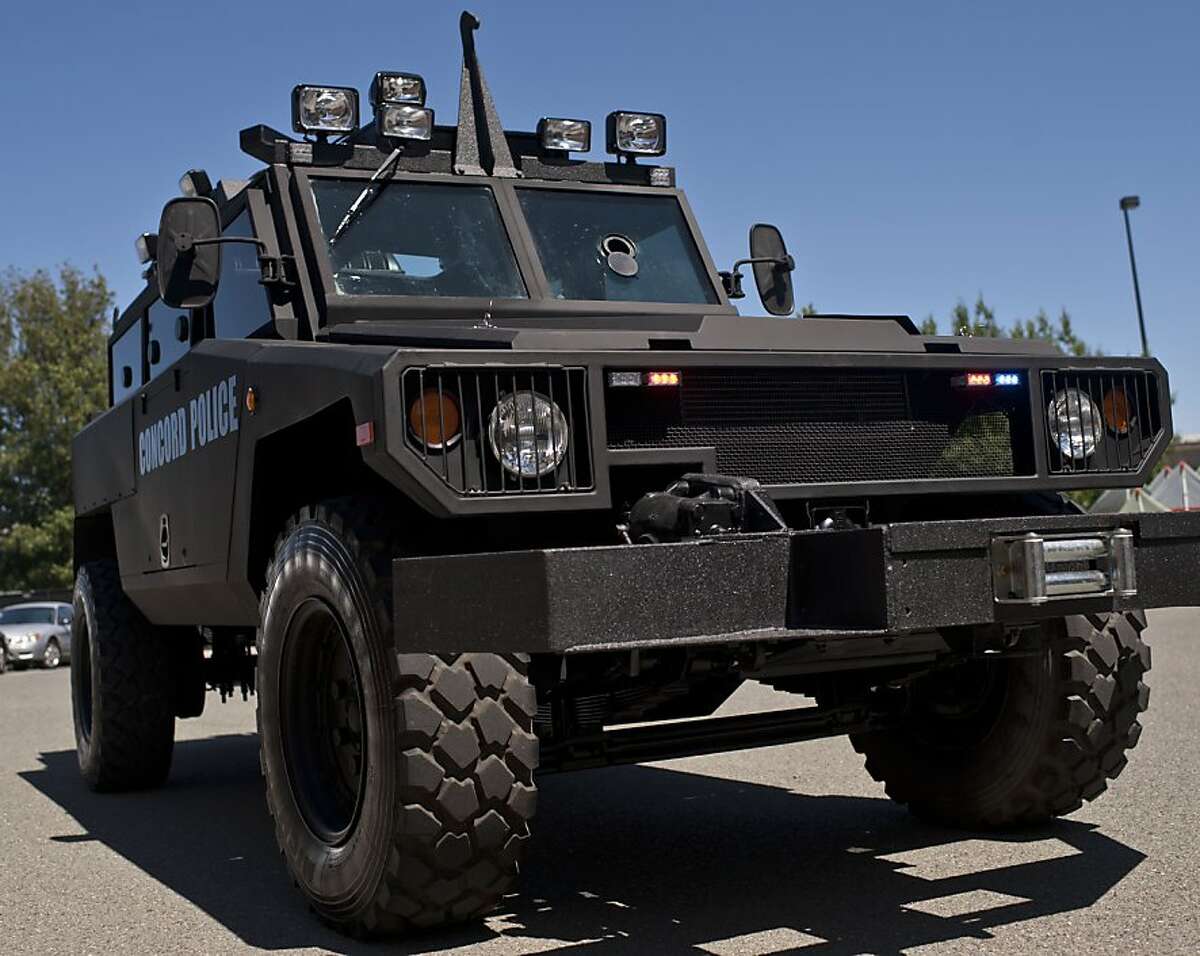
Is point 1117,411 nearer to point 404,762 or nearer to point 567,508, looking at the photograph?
point 567,508

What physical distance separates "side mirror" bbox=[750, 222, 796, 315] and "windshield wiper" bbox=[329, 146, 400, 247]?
179 cm

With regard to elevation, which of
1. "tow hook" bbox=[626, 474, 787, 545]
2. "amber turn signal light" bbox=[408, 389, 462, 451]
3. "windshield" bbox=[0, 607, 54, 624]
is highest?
"amber turn signal light" bbox=[408, 389, 462, 451]

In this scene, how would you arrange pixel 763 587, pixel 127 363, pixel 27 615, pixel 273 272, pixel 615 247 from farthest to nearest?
1. pixel 27 615
2. pixel 127 363
3. pixel 615 247
4. pixel 273 272
5. pixel 763 587

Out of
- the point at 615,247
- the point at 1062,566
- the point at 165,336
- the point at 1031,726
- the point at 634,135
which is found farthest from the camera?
the point at 165,336

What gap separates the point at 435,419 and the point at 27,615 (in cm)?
2450

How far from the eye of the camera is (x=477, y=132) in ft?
20.7

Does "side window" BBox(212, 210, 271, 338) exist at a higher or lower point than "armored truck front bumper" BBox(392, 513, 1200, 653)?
higher

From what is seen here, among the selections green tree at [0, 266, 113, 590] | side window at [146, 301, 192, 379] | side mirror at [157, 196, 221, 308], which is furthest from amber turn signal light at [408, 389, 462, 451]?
green tree at [0, 266, 113, 590]

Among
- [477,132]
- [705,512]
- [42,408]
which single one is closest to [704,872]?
[705,512]

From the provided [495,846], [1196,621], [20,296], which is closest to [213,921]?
[495,846]

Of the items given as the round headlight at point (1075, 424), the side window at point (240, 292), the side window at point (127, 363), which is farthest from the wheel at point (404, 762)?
the side window at point (127, 363)

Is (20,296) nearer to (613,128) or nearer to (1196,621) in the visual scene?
(1196,621)

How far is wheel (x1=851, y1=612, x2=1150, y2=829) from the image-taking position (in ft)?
16.4

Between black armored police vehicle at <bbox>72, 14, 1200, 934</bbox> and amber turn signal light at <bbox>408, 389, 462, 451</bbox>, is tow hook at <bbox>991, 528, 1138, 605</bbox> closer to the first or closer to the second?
black armored police vehicle at <bbox>72, 14, 1200, 934</bbox>
